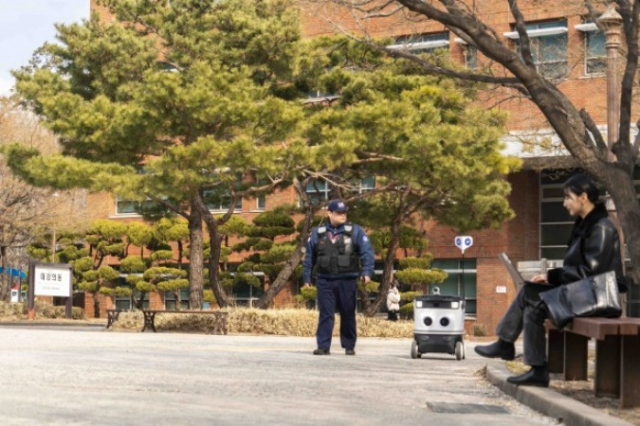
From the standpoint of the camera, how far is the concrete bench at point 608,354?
27.0 feet

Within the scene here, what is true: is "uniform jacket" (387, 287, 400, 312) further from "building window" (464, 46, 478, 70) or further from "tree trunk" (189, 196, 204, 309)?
"tree trunk" (189, 196, 204, 309)

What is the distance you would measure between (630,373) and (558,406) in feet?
1.79

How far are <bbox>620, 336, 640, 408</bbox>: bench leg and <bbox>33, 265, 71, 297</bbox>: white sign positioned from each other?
1375 inches

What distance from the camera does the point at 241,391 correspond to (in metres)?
9.98

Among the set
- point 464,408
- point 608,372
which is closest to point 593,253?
point 608,372

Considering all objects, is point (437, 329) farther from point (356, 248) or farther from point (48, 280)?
point (48, 280)

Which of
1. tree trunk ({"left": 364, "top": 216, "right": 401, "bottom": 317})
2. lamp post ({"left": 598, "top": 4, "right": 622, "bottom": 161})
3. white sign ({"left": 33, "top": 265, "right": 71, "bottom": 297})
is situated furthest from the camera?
white sign ({"left": 33, "top": 265, "right": 71, "bottom": 297})

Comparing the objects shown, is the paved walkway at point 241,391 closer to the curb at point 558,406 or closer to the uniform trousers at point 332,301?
the curb at point 558,406

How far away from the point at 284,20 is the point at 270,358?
18056 mm

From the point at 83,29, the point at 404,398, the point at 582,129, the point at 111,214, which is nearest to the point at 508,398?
the point at 404,398

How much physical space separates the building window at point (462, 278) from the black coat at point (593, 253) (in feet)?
130

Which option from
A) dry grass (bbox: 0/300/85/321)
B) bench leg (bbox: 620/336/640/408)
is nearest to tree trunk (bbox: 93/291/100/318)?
dry grass (bbox: 0/300/85/321)

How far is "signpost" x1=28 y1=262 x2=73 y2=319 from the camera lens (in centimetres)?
4175

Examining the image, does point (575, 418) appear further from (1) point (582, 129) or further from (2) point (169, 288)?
(2) point (169, 288)
